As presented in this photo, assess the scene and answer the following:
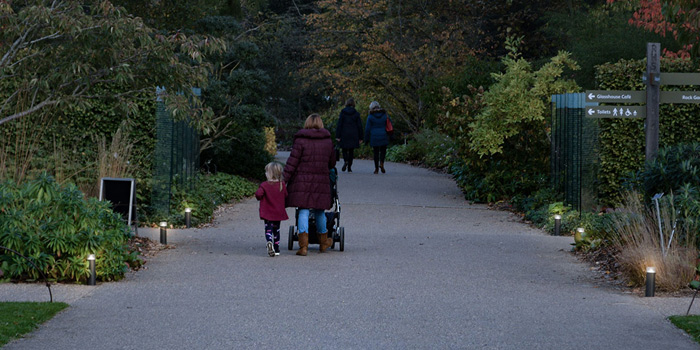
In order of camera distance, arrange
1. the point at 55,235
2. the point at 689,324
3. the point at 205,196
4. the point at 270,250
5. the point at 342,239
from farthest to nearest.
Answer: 1. the point at 205,196
2. the point at 342,239
3. the point at 270,250
4. the point at 55,235
5. the point at 689,324

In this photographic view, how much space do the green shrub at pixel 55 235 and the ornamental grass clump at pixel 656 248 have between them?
488cm

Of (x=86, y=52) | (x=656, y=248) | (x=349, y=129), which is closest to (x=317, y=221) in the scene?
(x=86, y=52)

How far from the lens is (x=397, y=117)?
35000mm

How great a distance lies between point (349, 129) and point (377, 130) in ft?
2.35

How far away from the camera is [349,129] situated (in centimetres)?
2408

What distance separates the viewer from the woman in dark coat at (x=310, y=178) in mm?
11680

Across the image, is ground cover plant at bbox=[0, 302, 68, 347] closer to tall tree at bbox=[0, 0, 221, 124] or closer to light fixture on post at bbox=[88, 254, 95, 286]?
light fixture on post at bbox=[88, 254, 95, 286]

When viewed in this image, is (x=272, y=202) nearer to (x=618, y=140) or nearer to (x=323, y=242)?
(x=323, y=242)

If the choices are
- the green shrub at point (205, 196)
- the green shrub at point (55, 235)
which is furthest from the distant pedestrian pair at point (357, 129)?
the green shrub at point (55, 235)

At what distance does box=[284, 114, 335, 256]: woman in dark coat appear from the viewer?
460 inches

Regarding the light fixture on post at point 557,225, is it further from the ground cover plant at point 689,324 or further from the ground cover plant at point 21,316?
the ground cover plant at point 21,316

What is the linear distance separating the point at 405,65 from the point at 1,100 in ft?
67.5

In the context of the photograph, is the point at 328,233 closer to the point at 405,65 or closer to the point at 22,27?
the point at 22,27

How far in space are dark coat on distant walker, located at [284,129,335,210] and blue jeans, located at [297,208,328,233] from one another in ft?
0.32
